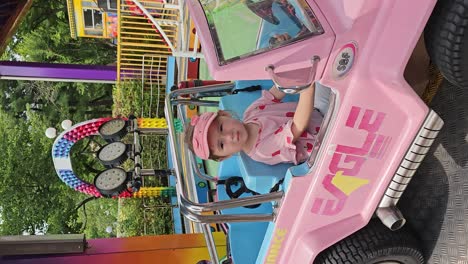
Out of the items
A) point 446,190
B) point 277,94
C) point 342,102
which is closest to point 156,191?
point 277,94

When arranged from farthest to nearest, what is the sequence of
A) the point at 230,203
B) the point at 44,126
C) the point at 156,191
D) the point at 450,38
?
the point at 44,126 → the point at 156,191 → the point at 230,203 → the point at 450,38

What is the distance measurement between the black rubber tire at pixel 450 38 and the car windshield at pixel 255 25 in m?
0.33

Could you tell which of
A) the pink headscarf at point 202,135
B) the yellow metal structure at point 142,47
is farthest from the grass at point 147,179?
the pink headscarf at point 202,135

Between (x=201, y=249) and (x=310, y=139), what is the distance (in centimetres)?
148

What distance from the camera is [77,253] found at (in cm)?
279

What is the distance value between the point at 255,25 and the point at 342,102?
348 millimetres

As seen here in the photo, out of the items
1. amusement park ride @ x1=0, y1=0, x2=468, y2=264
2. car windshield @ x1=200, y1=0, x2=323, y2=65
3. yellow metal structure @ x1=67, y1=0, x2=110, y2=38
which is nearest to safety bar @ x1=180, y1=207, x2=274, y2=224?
amusement park ride @ x1=0, y1=0, x2=468, y2=264

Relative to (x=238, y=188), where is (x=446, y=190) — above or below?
above

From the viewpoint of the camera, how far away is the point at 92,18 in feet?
18.9

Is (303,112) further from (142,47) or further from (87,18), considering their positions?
(87,18)

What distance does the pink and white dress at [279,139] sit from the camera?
1.79 metres

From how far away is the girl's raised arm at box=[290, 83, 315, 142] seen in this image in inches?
60.7

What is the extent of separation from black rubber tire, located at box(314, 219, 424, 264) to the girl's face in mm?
499

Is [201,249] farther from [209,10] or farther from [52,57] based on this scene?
[52,57]
